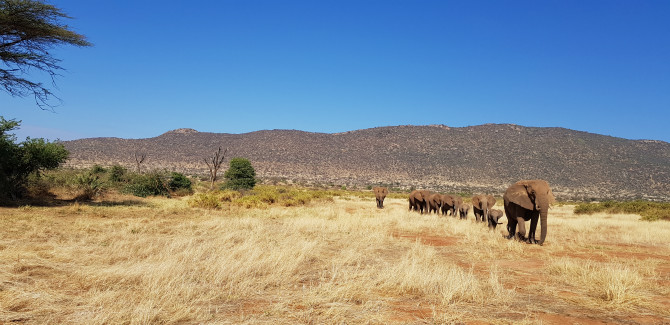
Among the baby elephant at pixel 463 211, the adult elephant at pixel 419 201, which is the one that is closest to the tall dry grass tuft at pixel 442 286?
the baby elephant at pixel 463 211

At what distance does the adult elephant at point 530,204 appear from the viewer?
12.8 m

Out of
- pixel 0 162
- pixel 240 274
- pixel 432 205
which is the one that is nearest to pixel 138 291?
pixel 240 274

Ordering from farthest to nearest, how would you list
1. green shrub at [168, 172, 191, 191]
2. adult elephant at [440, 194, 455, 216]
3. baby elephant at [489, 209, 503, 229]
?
green shrub at [168, 172, 191, 191]
adult elephant at [440, 194, 455, 216]
baby elephant at [489, 209, 503, 229]

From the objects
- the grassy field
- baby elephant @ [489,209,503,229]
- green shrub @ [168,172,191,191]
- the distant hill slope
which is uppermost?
the distant hill slope

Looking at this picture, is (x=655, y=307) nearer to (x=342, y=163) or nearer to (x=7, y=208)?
(x=7, y=208)

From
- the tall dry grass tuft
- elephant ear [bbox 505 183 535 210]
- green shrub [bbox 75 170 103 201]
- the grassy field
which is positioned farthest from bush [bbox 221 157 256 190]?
the tall dry grass tuft

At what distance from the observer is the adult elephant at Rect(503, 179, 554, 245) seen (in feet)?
42.0

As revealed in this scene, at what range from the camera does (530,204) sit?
13.1 metres

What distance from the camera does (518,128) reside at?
9438cm

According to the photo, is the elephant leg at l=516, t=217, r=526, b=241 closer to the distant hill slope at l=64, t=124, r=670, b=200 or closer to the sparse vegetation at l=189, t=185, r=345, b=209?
the sparse vegetation at l=189, t=185, r=345, b=209

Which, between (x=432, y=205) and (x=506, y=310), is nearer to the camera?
(x=506, y=310)

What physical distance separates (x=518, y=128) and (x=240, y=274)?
98655mm

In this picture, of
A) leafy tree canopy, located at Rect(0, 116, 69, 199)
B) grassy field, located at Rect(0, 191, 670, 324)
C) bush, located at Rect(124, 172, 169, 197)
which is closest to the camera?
grassy field, located at Rect(0, 191, 670, 324)

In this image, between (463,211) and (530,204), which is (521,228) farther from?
(463,211)
